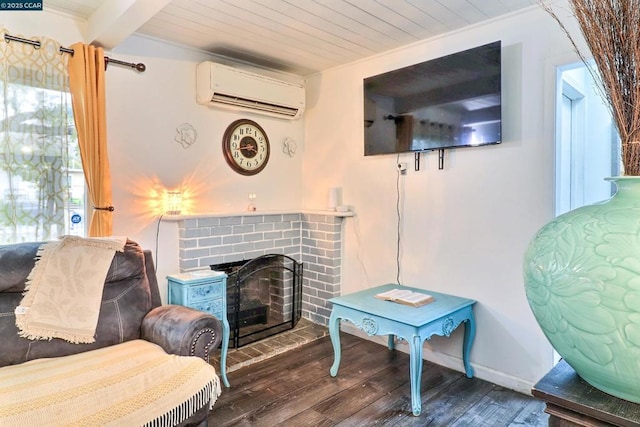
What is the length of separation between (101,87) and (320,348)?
243 cm

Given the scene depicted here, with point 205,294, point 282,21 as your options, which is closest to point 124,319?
point 205,294

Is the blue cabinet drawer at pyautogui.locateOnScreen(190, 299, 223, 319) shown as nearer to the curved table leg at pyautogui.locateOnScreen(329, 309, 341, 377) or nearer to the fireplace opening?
the fireplace opening

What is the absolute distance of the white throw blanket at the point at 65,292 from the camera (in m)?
1.86

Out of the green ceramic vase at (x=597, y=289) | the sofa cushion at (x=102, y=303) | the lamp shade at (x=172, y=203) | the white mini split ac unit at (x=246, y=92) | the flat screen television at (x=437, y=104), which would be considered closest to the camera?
the green ceramic vase at (x=597, y=289)

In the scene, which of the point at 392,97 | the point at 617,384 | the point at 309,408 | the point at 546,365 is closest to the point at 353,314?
the point at 309,408

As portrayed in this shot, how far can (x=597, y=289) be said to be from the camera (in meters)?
0.72

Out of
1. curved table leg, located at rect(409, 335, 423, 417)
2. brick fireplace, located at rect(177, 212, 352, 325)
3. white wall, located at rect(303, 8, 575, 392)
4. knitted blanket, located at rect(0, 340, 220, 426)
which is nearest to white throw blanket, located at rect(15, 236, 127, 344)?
knitted blanket, located at rect(0, 340, 220, 426)

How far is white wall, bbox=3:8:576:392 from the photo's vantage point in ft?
7.75

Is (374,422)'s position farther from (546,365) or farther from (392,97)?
(392,97)

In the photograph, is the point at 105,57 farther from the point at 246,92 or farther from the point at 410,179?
the point at 410,179

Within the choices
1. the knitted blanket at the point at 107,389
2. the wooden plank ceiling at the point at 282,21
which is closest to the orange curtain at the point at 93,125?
the wooden plank ceiling at the point at 282,21

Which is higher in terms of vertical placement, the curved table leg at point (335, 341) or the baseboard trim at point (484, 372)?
the curved table leg at point (335, 341)

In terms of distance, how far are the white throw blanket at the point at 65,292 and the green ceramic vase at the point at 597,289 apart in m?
2.03

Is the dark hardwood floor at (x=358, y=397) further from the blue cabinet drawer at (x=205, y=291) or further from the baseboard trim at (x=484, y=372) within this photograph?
the blue cabinet drawer at (x=205, y=291)
